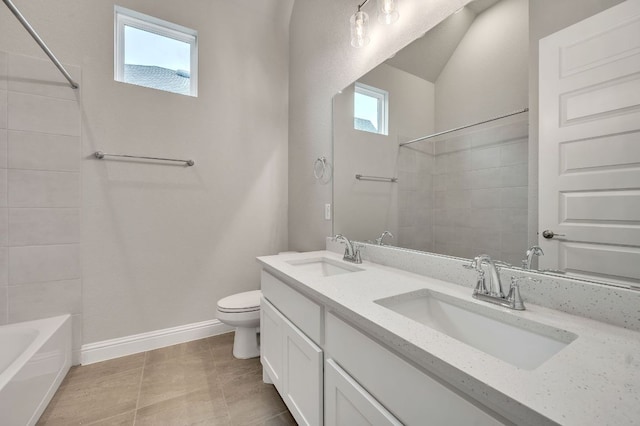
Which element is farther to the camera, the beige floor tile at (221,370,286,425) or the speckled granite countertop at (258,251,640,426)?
the beige floor tile at (221,370,286,425)


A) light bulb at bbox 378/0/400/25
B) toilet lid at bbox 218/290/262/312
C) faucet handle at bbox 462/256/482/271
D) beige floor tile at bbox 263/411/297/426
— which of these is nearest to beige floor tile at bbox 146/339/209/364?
toilet lid at bbox 218/290/262/312

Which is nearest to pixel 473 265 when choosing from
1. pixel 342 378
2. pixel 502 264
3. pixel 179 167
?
pixel 502 264

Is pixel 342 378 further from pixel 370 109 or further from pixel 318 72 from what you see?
pixel 318 72

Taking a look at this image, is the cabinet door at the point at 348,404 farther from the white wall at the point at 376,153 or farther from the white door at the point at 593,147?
the white wall at the point at 376,153

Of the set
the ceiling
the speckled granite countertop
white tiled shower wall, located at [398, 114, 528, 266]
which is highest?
the ceiling

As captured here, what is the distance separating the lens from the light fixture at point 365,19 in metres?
1.46

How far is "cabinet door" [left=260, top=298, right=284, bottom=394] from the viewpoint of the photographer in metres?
1.39

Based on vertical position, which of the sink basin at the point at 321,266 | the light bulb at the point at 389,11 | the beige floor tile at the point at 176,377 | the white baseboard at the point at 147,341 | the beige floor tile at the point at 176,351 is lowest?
the beige floor tile at the point at 176,377

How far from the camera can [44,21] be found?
5.96 feet

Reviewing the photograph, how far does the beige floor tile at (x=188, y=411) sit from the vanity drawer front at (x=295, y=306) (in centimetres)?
64

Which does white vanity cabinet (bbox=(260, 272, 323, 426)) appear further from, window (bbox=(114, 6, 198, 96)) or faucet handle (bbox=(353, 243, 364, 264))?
window (bbox=(114, 6, 198, 96))

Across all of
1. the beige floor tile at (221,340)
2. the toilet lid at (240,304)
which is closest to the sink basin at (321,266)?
the toilet lid at (240,304)

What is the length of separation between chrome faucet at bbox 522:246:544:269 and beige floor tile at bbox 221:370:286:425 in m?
1.39

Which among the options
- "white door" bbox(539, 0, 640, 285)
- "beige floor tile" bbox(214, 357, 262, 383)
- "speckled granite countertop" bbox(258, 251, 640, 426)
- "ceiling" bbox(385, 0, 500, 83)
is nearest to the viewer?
"speckled granite countertop" bbox(258, 251, 640, 426)
